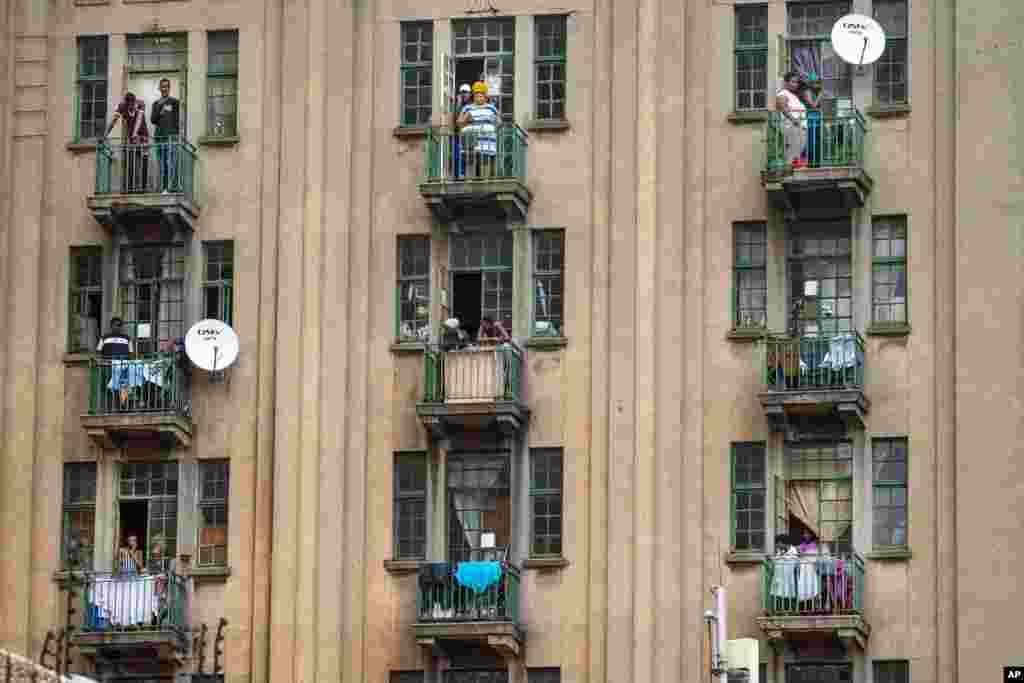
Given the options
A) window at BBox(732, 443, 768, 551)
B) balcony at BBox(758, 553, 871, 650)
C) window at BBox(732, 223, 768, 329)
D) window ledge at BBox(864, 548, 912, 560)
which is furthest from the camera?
window at BBox(732, 223, 768, 329)

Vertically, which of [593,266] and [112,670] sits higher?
[593,266]

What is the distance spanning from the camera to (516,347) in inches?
3127

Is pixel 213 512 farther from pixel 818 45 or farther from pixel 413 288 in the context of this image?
→ pixel 818 45

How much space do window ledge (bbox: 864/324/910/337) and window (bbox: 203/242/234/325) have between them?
12979mm

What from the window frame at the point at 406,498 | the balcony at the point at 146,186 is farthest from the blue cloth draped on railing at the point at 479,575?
the balcony at the point at 146,186

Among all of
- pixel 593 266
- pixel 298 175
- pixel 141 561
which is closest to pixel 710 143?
pixel 593 266

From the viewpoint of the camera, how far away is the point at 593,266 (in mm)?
79875

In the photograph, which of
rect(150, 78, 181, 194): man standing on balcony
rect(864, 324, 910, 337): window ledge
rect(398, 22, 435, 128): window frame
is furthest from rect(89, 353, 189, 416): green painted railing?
rect(864, 324, 910, 337): window ledge

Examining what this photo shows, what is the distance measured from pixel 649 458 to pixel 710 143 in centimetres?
647

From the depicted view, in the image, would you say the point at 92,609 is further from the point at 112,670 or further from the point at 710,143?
the point at 710,143

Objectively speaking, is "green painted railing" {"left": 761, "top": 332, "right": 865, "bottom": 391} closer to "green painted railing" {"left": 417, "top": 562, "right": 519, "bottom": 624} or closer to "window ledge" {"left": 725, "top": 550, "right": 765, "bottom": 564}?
"window ledge" {"left": 725, "top": 550, "right": 765, "bottom": 564}

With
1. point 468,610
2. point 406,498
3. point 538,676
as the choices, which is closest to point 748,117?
point 406,498

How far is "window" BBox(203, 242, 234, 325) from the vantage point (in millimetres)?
81312

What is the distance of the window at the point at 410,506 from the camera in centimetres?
7956
